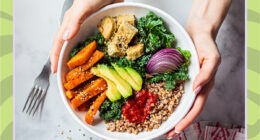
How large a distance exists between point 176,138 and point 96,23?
1.44m

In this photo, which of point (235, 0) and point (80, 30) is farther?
point (235, 0)

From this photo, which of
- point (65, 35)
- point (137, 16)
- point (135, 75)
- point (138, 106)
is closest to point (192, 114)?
point (138, 106)

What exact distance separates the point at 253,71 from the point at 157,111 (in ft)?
3.11

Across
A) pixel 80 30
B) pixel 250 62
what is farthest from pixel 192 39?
pixel 80 30

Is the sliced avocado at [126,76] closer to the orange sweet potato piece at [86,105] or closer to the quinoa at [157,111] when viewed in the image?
the quinoa at [157,111]

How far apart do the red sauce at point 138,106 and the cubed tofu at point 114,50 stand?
0.39m

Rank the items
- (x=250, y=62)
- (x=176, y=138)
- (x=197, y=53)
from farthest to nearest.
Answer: (x=176, y=138), (x=250, y=62), (x=197, y=53)

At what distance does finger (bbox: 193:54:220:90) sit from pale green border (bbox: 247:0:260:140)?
1.32ft

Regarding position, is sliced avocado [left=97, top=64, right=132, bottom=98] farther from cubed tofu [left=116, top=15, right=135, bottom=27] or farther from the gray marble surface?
the gray marble surface

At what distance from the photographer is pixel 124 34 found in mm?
2139

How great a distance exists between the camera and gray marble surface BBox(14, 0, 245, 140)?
2.67 metres

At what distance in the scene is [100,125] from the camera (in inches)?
90.3

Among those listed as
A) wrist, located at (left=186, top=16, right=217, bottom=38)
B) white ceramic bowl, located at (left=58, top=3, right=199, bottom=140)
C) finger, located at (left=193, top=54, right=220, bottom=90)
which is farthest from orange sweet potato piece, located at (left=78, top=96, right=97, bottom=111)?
wrist, located at (left=186, top=16, right=217, bottom=38)

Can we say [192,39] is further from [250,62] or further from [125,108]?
[125,108]
